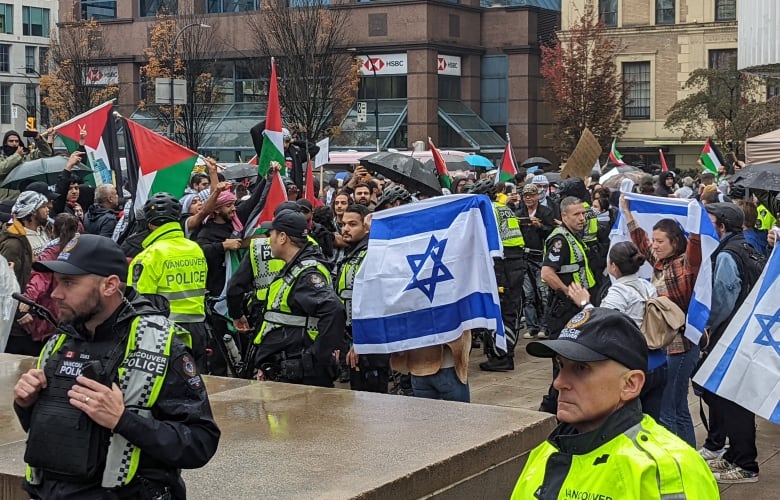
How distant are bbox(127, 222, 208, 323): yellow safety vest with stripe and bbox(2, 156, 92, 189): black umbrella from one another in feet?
20.4

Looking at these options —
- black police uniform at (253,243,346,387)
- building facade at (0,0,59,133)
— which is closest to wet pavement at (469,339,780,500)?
black police uniform at (253,243,346,387)

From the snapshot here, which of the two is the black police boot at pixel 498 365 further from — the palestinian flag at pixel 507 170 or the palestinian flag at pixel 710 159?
the palestinian flag at pixel 710 159

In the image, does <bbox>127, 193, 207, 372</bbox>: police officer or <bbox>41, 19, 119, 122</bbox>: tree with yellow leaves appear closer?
<bbox>127, 193, 207, 372</bbox>: police officer

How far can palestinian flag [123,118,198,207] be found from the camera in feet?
42.7

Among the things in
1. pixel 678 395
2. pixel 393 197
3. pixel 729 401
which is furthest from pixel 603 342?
pixel 393 197

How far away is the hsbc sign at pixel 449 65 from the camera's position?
5078cm

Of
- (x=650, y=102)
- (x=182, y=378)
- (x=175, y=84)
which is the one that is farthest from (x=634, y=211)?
(x=650, y=102)

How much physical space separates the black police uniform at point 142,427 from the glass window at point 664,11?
49031 millimetres

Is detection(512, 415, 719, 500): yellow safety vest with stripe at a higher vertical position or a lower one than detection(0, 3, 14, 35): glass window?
lower

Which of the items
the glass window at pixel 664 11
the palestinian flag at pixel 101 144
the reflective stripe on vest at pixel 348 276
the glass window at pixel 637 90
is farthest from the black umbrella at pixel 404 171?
the glass window at pixel 664 11

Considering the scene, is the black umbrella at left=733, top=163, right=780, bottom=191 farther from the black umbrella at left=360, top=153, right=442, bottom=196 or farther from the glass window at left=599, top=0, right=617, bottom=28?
the glass window at left=599, top=0, right=617, bottom=28

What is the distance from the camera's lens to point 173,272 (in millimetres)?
8570

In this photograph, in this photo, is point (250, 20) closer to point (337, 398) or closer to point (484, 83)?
point (484, 83)

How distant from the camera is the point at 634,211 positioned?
931cm
